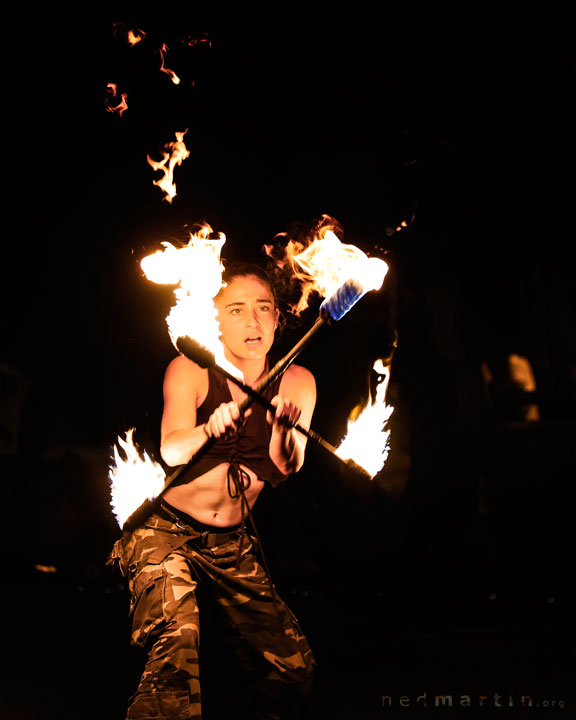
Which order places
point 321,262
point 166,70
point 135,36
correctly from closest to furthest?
point 321,262
point 166,70
point 135,36

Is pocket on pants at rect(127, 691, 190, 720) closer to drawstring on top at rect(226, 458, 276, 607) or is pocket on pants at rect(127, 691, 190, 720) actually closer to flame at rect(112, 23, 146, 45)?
drawstring on top at rect(226, 458, 276, 607)

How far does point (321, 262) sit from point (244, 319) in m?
0.58

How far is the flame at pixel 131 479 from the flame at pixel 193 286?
1.93 feet

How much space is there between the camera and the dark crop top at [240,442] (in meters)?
3.24

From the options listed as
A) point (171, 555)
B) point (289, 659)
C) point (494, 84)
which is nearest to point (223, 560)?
point (171, 555)

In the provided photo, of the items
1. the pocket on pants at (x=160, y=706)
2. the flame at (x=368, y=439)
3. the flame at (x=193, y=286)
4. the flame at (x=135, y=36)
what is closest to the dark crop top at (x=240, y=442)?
the flame at (x=193, y=286)

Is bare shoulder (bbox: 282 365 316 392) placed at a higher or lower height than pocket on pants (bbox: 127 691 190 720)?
higher

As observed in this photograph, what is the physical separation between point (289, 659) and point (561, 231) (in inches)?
218

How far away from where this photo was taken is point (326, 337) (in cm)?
491

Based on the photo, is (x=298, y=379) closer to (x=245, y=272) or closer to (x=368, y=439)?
(x=368, y=439)

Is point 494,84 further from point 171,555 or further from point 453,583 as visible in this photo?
point 171,555

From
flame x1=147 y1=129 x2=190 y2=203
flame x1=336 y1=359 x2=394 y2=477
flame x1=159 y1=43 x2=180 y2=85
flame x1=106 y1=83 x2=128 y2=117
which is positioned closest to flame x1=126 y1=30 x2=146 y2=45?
flame x1=159 y1=43 x2=180 y2=85

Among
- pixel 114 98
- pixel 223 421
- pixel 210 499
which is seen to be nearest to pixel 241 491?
pixel 210 499

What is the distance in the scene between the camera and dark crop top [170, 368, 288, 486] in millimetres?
3238
